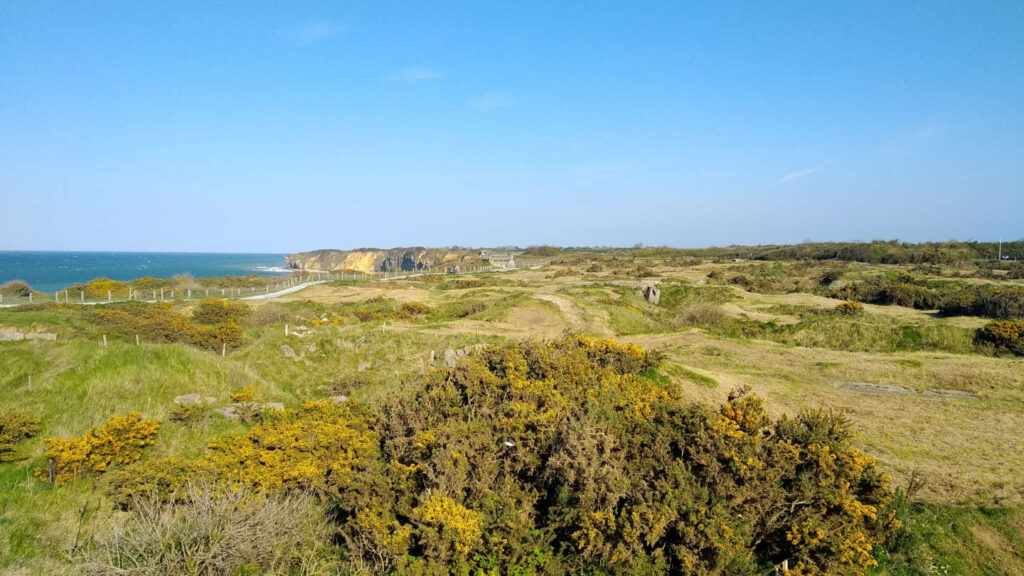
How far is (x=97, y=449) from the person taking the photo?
9.32 m

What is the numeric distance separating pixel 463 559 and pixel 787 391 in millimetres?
12204

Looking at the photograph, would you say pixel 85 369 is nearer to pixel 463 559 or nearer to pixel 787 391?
pixel 463 559

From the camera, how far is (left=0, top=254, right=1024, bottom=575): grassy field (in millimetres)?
7441

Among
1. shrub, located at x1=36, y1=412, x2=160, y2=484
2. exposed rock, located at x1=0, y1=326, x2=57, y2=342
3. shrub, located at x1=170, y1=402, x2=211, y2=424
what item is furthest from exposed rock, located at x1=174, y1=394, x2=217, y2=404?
exposed rock, located at x1=0, y1=326, x2=57, y2=342

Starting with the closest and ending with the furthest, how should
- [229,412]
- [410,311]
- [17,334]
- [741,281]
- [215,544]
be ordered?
[215,544] → [229,412] → [17,334] → [410,311] → [741,281]

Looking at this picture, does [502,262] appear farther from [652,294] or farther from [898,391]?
[898,391]

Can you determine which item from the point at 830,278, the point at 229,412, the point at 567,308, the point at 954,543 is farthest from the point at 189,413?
the point at 830,278

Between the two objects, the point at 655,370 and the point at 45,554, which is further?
the point at 655,370

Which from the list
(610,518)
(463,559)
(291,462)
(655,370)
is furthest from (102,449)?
(655,370)

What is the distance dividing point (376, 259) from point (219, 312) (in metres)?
97.2

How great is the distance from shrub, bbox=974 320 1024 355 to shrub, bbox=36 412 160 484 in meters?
28.8

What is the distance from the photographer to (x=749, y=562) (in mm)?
5918

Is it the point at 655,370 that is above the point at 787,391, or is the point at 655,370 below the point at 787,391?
above

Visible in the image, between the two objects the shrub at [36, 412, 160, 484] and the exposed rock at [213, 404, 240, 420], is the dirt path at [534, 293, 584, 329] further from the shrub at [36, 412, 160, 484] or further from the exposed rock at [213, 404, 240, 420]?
→ the shrub at [36, 412, 160, 484]
